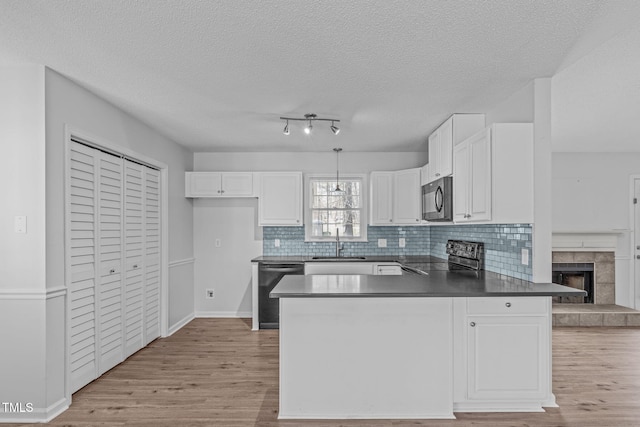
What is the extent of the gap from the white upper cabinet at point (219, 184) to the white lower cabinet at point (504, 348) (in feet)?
11.7

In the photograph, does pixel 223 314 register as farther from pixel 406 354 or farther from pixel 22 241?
pixel 406 354

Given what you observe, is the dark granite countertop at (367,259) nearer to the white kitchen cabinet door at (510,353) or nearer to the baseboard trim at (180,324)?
the baseboard trim at (180,324)

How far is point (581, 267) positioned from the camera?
582cm

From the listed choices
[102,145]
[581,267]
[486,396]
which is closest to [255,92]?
[102,145]

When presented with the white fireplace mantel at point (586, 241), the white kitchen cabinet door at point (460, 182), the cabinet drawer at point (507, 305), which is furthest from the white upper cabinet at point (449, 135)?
the white fireplace mantel at point (586, 241)

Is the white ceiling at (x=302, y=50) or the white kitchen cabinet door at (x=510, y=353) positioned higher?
the white ceiling at (x=302, y=50)

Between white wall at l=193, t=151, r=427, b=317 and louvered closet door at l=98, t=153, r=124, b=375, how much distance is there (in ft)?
6.54

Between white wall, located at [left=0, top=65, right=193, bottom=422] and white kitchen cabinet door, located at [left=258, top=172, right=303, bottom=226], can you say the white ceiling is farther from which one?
white kitchen cabinet door, located at [left=258, top=172, right=303, bottom=226]

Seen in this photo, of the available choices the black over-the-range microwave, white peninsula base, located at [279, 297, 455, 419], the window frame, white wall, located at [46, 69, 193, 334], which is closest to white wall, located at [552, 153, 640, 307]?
the black over-the-range microwave

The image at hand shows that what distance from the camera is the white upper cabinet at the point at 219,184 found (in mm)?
5539

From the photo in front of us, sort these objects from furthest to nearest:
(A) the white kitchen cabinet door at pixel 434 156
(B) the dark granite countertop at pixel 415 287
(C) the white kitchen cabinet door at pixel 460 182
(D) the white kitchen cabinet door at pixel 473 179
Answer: (A) the white kitchen cabinet door at pixel 434 156 < (C) the white kitchen cabinet door at pixel 460 182 < (D) the white kitchen cabinet door at pixel 473 179 < (B) the dark granite countertop at pixel 415 287

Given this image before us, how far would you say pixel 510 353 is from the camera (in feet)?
8.94

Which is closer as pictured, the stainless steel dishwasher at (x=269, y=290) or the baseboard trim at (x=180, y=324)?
the baseboard trim at (x=180, y=324)

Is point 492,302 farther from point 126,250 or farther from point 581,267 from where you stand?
point 581,267
